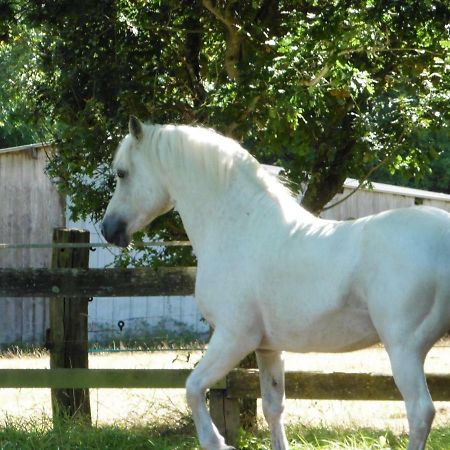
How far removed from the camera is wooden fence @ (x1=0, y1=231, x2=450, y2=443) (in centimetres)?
572

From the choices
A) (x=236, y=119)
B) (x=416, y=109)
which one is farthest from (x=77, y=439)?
(x=416, y=109)

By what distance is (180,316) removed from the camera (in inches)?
588

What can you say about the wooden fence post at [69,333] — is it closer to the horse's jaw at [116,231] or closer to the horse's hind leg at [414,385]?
the horse's jaw at [116,231]

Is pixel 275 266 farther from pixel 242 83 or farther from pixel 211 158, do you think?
pixel 242 83

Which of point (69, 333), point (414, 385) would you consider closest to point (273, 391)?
point (414, 385)

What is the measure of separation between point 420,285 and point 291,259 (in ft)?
2.40

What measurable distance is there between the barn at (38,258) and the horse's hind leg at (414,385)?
1046cm

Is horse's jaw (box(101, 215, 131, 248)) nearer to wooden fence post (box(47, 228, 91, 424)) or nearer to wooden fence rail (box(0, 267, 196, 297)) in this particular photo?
wooden fence rail (box(0, 267, 196, 297))

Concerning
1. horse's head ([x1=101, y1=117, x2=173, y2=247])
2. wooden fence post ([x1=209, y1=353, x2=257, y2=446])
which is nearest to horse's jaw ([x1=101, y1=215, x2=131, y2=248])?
horse's head ([x1=101, y1=117, x2=173, y2=247])

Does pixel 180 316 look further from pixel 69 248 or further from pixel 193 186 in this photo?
pixel 193 186

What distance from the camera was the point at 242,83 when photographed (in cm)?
571

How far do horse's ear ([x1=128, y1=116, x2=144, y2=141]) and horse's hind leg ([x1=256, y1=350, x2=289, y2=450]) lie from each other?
1466mm

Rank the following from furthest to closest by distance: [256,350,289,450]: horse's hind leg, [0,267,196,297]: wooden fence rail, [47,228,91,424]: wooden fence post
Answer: [47,228,91,424]: wooden fence post, [0,267,196,297]: wooden fence rail, [256,350,289,450]: horse's hind leg

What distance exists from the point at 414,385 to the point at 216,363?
1.08m
